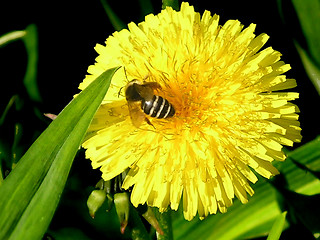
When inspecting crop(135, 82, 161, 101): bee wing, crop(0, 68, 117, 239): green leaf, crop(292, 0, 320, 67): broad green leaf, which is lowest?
crop(0, 68, 117, 239): green leaf

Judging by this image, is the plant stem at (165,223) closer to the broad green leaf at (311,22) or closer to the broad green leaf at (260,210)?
the broad green leaf at (260,210)

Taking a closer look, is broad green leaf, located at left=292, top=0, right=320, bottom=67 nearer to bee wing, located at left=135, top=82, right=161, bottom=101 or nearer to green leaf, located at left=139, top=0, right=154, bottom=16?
green leaf, located at left=139, top=0, right=154, bottom=16

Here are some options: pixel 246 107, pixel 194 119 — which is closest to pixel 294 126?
pixel 246 107

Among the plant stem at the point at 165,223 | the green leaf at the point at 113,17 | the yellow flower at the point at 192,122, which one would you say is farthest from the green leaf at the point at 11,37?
the plant stem at the point at 165,223

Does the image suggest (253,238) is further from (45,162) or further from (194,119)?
(45,162)

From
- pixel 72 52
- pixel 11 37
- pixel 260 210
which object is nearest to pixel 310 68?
pixel 260 210

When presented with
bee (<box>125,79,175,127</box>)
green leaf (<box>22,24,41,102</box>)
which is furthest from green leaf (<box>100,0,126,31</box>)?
bee (<box>125,79,175,127</box>)
